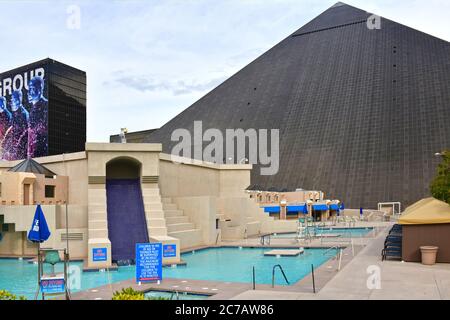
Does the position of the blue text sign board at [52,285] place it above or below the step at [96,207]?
below

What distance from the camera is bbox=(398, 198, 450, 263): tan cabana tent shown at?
16.6m

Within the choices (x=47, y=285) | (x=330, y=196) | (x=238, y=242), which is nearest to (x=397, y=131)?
(x=330, y=196)

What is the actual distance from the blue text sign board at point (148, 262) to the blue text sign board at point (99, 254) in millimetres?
5057

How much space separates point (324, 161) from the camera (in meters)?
62.2

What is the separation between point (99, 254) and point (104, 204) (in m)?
4.46

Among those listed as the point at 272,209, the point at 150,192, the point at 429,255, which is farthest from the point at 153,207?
the point at 272,209

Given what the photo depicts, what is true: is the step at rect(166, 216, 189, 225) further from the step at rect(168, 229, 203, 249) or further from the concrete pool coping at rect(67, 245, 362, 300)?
the concrete pool coping at rect(67, 245, 362, 300)

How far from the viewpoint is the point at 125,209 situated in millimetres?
24516

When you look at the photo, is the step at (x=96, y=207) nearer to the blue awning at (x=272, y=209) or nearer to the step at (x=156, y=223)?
the step at (x=156, y=223)

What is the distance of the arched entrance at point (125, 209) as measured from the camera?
21.8 m

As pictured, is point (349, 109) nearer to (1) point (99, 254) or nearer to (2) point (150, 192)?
(2) point (150, 192)

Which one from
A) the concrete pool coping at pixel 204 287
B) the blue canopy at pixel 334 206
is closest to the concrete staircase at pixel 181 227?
the concrete pool coping at pixel 204 287

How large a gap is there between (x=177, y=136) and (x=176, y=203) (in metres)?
50.3
